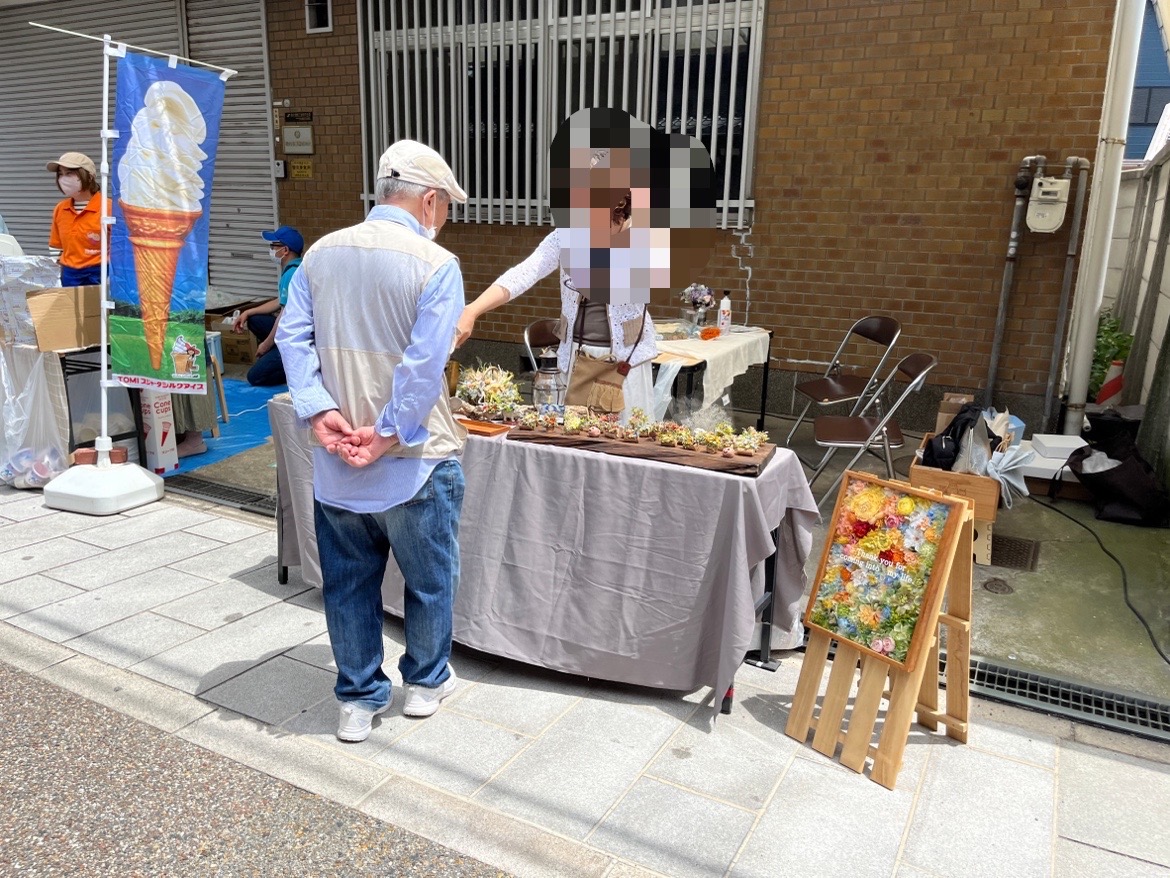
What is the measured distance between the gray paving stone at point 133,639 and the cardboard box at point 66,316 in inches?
92.3

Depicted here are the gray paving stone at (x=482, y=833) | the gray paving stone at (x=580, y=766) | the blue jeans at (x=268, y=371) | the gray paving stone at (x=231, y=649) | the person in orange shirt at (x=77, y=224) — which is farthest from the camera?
the blue jeans at (x=268, y=371)

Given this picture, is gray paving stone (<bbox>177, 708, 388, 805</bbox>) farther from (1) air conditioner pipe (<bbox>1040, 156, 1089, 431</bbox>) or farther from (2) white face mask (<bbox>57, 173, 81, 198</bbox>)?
(1) air conditioner pipe (<bbox>1040, 156, 1089, 431</bbox>)

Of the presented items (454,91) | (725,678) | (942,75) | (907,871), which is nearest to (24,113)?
(454,91)

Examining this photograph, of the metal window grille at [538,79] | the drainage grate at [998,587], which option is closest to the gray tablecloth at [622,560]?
the drainage grate at [998,587]

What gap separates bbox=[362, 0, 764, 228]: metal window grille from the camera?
7.34 m

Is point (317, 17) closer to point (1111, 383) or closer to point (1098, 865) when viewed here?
point (1111, 383)

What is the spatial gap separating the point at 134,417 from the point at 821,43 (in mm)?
5727

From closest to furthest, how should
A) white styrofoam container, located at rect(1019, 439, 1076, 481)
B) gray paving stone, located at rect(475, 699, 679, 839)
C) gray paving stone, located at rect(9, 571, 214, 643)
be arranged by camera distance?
gray paving stone, located at rect(475, 699, 679, 839)
gray paving stone, located at rect(9, 571, 214, 643)
white styrofoam container, located at rect(1019, 439, 1076, 481)

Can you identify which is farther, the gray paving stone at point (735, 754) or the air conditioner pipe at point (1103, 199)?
the air conditioner pipe at point (1103, 199)

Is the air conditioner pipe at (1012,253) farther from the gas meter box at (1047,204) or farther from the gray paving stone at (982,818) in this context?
the gray paving stone at (982,818)

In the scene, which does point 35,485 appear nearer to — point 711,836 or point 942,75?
point 711,836

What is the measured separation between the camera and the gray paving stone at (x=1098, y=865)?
8.23ft

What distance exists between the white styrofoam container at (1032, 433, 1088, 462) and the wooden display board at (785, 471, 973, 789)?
3.35 meters

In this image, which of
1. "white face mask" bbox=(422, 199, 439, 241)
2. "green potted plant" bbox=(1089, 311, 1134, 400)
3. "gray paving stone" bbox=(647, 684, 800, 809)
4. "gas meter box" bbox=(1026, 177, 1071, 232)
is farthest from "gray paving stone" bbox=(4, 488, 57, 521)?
"green potted plant" bbox=(1089, 311, 1134, 400)
